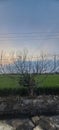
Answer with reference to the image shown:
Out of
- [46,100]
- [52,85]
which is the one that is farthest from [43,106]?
[52,85]

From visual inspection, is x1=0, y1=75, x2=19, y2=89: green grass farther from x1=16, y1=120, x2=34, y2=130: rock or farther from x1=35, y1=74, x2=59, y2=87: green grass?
x1=16, y1=120, x2=34, y2=130: rock

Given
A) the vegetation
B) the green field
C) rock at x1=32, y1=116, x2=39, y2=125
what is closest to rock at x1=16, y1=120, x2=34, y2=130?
rock at x1=32, y1=116, x2=39, y2=125

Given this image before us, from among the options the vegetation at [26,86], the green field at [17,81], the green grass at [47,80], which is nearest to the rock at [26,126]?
the vegetation at [26,86]

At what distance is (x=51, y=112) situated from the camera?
66.5ft

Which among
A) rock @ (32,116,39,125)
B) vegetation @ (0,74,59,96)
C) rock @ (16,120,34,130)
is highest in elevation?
vegetation @ (0,74,59,96)

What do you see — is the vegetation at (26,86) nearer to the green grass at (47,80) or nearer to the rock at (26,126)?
the green grass at (47,80)

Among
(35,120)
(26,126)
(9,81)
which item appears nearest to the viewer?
(26,126)

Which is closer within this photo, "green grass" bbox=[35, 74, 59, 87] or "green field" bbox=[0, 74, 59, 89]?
"green field" bbox=[0, 74, 59, 89]

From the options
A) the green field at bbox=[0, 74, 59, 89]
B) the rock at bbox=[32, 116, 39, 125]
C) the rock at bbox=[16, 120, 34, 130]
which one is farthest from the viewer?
the green field at bbox=[0, 74, 59, 89]

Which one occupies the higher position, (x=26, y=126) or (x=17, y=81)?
(x=17, y=81)

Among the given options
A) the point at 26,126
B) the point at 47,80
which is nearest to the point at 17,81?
the point at 47,80

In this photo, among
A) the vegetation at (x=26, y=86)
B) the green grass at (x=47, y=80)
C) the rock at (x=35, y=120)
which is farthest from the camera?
the green grass at (x=47, y=80)

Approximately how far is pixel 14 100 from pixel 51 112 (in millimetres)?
1767

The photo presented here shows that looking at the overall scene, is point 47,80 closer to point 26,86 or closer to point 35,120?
point 26,86
